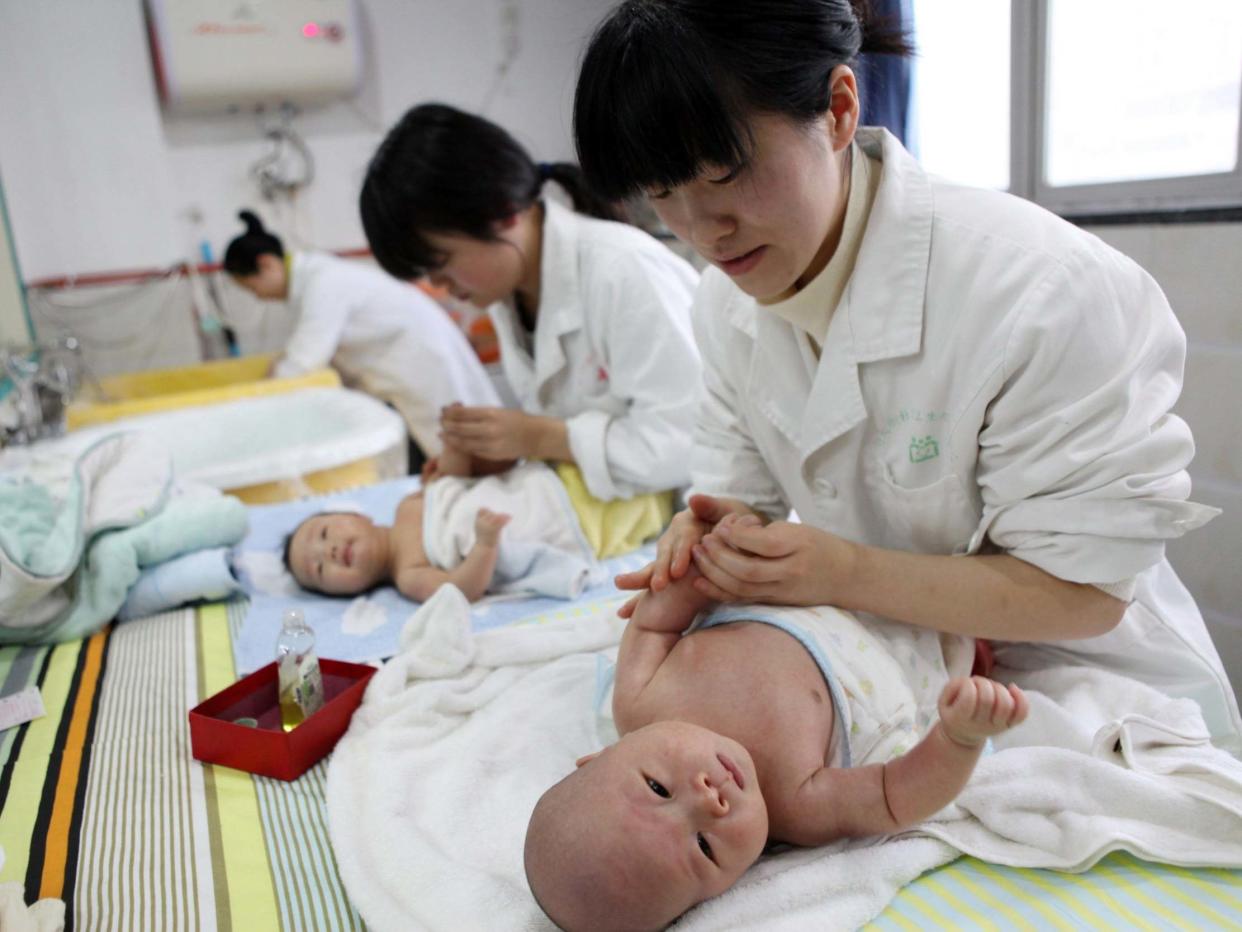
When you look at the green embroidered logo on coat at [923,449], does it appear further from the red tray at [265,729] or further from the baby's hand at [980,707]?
the red tray at [265,729]

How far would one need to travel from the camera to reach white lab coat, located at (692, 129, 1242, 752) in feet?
2.89

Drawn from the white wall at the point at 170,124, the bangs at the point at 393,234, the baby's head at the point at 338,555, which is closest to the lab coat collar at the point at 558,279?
the bangs at the point at 393,234

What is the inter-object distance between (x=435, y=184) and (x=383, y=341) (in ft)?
6.90

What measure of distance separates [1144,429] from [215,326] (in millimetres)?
3793

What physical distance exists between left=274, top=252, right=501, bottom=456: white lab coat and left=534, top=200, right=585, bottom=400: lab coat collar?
174 centimetres

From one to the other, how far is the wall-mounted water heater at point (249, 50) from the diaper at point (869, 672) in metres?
3.51

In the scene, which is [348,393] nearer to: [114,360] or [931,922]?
[114,360]

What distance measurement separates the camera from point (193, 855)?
39.3 inches

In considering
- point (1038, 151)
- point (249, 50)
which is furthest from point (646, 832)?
point (249, 50)

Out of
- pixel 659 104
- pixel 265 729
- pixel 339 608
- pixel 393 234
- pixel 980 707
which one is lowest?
pixel 339 608

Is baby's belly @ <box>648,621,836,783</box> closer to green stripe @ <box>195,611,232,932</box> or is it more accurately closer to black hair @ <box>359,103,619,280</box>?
green stripe @ <box>195,611,232,932</box>

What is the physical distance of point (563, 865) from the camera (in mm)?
815

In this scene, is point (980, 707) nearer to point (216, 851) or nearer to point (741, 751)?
point (741, 751)

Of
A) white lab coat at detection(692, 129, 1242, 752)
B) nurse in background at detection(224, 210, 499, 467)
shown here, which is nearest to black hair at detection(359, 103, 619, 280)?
white lab coat at detection(692, 129, 1242, 752)
